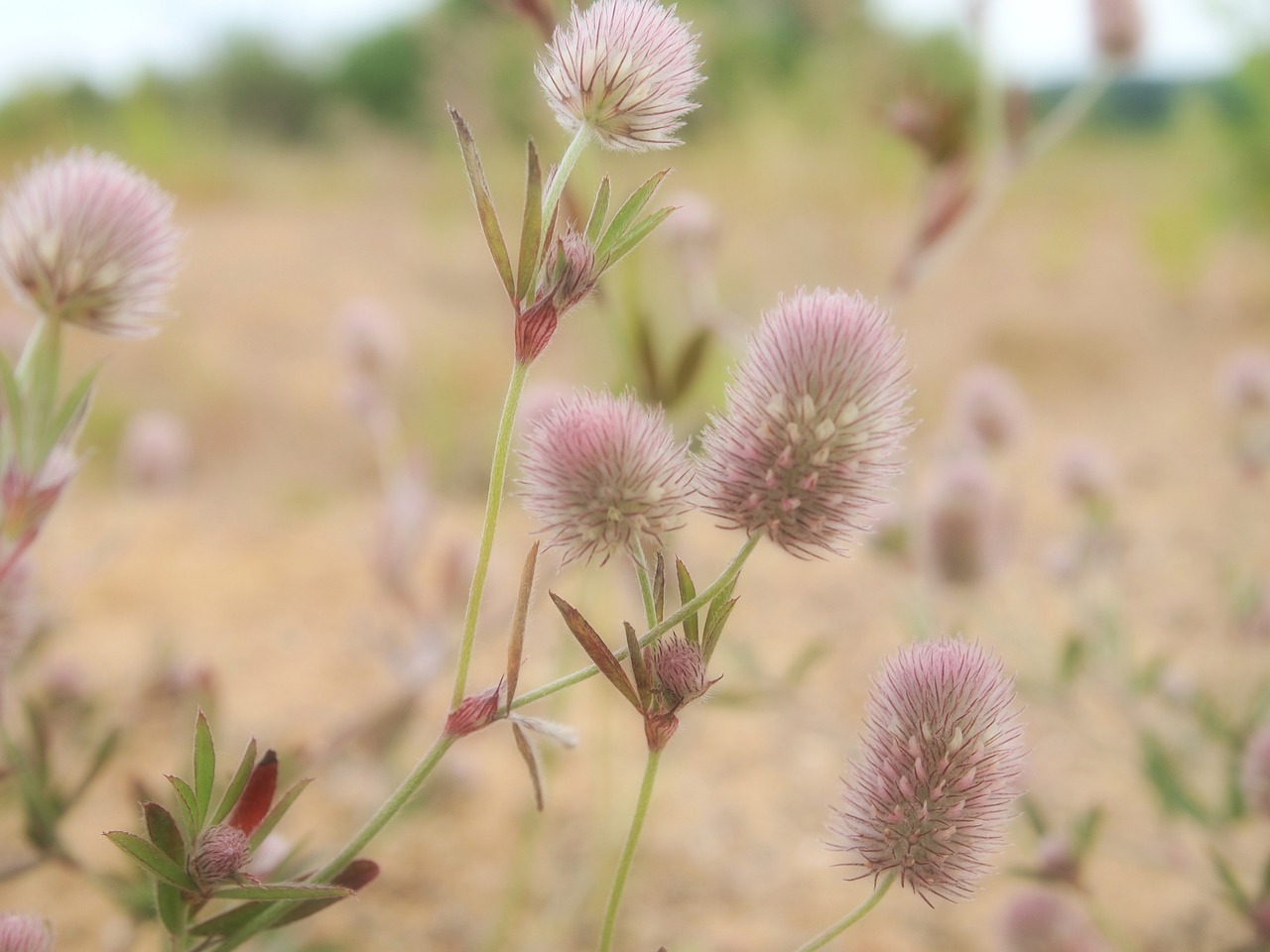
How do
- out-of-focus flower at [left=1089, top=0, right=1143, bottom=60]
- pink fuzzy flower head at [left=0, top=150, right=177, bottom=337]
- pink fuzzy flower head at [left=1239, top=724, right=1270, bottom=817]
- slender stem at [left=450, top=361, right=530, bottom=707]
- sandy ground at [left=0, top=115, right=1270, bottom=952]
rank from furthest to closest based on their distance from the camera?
1. out-of-focus flower at [left=1089, top=0, right=1143, bottom=60]
2. sandy ground at [left=0, top=115, right=1270, bottom=952]
3. pink fuzzy flower head at [left=1239, top=724, right=1270, bottom=817]
4. pink fuzzy flower head at [left=0, top=150, right=177, bottom=337]
5. slender stem at [left=450, top=361, right=530, bottom=707]

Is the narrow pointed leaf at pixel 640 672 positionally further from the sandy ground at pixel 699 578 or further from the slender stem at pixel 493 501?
the sandy ground at pixel 699 578

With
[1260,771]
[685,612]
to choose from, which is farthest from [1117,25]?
[685,612]

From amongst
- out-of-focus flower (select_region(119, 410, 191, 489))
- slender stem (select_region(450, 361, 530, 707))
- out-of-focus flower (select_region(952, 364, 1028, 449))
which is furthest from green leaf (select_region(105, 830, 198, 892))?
out-of-focus flower (select_region(952, 364, 1028, 449))

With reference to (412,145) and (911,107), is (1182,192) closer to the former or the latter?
(911,107)

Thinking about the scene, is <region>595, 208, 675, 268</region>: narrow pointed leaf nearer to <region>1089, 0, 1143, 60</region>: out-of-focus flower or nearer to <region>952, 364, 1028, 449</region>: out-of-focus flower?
<region>952, 364, 1028, 449</region>: out-of-focus flower

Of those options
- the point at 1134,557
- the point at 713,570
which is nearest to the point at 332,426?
the point at 713,570

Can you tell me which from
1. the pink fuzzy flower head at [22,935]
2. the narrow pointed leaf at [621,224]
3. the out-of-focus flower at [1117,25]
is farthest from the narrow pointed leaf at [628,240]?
the out-of-focus flower at [1117,25]
